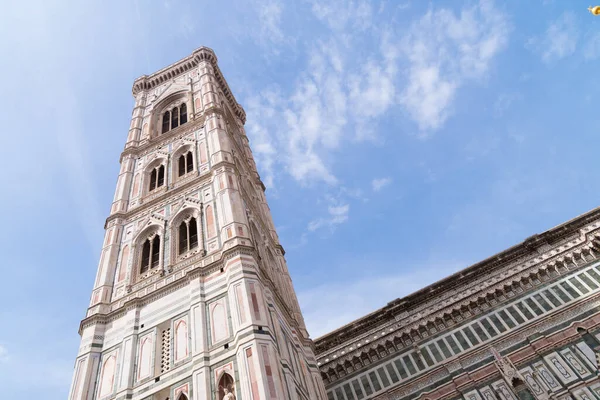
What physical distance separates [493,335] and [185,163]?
34.9 ft

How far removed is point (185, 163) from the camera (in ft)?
57.2

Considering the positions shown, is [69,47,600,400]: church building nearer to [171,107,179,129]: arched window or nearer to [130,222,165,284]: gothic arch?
[130,222,165,284]: gothic arch

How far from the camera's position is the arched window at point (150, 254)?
43.1 feet

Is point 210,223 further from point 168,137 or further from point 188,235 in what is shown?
→ point 168,137

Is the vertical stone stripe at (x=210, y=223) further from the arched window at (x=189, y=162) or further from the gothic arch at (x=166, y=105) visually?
the gothic arch at (x=166, y=105)

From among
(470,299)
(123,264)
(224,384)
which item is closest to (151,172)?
(123,264)

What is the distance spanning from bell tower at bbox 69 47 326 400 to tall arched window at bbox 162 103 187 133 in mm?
1728

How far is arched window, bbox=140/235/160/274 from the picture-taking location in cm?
1313

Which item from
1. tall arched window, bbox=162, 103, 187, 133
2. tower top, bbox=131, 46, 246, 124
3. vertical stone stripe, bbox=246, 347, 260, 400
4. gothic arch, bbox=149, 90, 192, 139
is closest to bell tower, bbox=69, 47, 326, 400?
vertical stone stripe, bbox=246, 347, 260, 400

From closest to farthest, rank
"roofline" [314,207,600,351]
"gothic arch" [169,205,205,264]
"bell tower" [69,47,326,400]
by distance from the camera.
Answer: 1. "bell tower" [69,47,326,400]
2. "gothic arch" [169,205,205,264]
3. "roofline" [314,207,600,351]

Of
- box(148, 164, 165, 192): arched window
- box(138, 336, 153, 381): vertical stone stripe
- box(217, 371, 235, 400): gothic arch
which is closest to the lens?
box(217, 371, 235, 400): gothic arch

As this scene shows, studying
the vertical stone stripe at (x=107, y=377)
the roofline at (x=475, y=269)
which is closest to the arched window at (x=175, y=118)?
the roofline at (x=475, y=269)

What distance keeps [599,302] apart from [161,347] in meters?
10.3

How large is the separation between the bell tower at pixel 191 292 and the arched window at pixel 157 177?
0.05 meters
